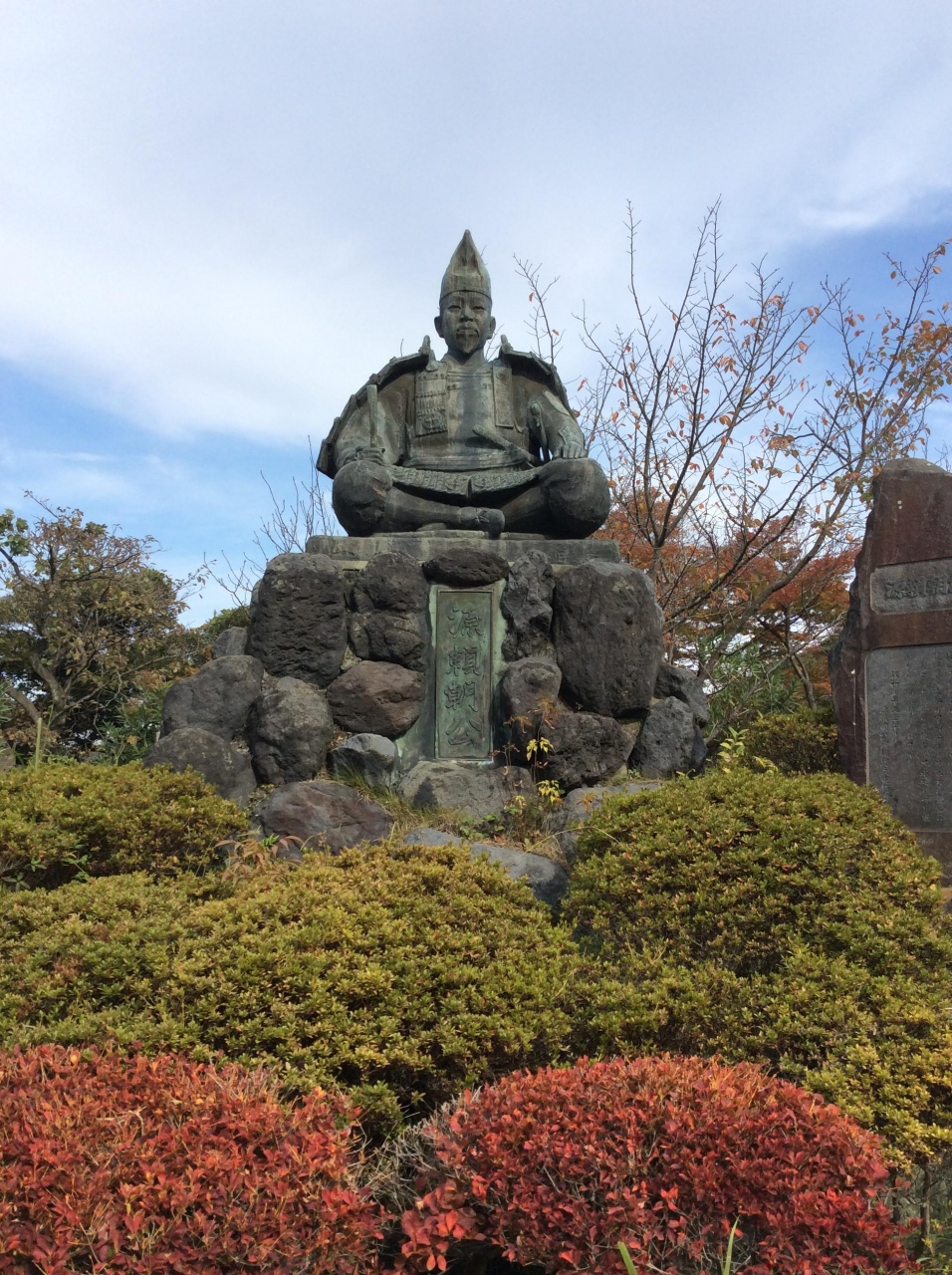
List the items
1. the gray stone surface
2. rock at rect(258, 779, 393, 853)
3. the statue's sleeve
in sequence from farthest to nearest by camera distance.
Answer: the statue's sleeve, the gray stone surface, rock at rect(258, 779, 393, 853)

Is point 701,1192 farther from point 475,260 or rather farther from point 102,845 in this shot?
point 475,260

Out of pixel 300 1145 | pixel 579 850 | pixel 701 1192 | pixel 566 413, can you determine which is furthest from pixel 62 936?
pixel 566 413

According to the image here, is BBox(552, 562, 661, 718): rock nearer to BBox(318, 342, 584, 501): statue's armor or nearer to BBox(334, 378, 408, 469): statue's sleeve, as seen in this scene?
BBox(318, 342, 584, 501): statue's armor

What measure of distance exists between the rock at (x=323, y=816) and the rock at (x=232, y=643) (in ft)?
3.76

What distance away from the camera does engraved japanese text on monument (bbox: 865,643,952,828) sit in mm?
5172

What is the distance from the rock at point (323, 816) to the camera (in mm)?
4516

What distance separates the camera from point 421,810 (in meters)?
4.98

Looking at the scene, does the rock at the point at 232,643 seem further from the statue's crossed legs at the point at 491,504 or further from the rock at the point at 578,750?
the rock at the point at 578,750

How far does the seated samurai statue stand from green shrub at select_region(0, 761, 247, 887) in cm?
221

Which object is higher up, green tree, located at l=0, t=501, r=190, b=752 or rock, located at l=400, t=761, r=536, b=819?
green tree, located at l=0, t=501, r=190, b=752

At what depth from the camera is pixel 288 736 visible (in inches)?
201

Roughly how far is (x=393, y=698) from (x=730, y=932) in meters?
2.49

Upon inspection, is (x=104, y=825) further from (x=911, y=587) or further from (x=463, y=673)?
(x=911, y=587)

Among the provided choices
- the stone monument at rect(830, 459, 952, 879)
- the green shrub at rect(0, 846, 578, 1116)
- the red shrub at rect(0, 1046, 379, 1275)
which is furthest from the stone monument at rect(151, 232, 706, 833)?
the red shrub at rect(0, 1046, 379, 1275)
